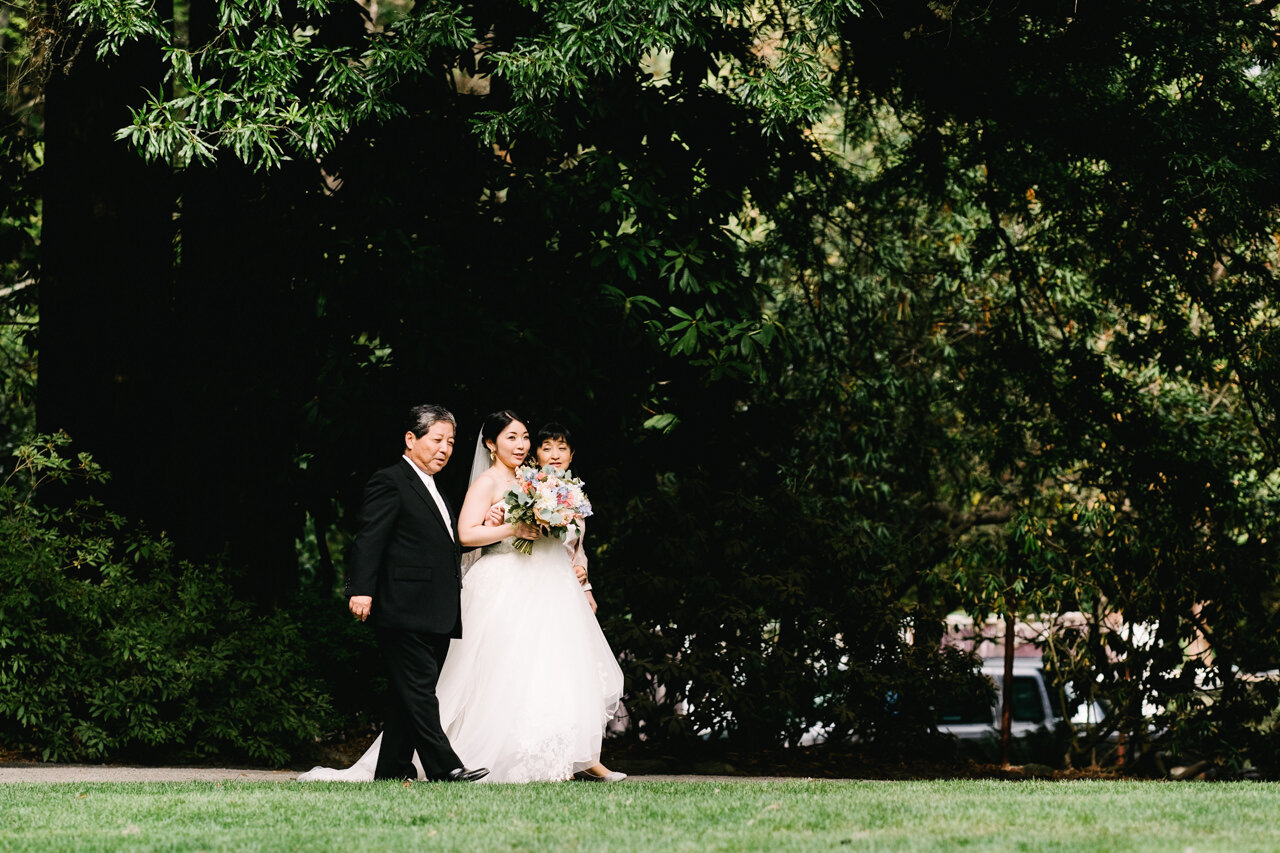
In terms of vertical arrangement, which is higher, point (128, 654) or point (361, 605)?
point (361, 605)

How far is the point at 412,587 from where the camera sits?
7.98m

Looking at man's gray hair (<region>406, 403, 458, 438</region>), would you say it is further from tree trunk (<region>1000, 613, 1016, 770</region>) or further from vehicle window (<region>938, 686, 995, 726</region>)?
tree trunk (<region>1000, 613, 1016, 770</region>)

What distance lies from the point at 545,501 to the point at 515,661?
94 centimetres

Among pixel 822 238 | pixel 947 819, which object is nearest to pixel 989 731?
pixel 822 238

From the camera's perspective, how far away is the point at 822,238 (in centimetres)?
1652

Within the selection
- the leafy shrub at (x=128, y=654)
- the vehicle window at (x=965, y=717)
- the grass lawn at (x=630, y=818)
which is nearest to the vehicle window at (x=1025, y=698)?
the vehicle window at (x=965, y=717)

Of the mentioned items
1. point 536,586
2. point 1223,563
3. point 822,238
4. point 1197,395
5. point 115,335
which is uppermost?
point 822,238

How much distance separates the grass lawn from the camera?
5582 millimetres

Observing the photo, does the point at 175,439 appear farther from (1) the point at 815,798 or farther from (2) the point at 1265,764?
(2) the point at 1265,764

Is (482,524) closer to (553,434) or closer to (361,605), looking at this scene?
(553,434)

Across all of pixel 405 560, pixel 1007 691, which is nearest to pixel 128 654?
pixel 405 560

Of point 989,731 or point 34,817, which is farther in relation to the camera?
point 989,731

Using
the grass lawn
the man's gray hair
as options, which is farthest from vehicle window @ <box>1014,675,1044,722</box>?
the man's gray hair

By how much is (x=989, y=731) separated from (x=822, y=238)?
19.7 ft
